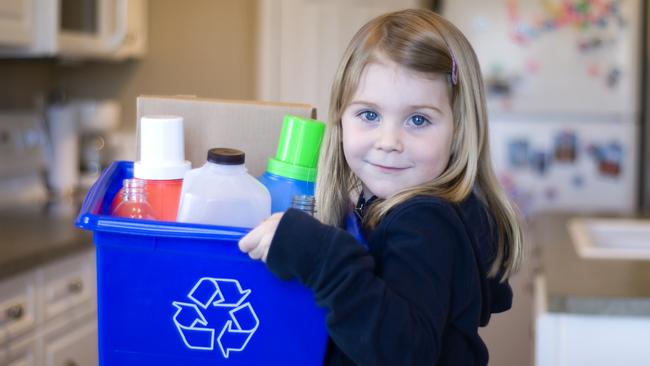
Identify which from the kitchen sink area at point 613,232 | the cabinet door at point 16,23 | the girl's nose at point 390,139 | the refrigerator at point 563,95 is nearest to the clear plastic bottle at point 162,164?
the girl's nose at point 390,139

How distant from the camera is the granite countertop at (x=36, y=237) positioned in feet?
6.36

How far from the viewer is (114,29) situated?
9.37 ft

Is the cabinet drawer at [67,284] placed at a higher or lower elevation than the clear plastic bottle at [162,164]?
lower

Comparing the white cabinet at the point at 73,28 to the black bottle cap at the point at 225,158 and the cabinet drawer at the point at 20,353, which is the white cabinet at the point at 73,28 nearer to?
the cabinet drawer at the point at 20,353

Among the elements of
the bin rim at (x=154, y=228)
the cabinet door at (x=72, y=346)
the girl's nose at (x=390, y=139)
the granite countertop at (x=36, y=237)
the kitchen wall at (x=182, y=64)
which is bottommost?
the cabinet door at (x=72, y=346)

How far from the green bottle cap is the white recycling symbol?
20cm

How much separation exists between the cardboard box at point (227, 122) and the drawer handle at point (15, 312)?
39.0 inches

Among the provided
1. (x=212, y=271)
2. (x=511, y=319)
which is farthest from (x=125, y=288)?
(x=511, y=319)

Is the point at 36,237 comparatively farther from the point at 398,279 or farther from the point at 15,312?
the point at 398,279

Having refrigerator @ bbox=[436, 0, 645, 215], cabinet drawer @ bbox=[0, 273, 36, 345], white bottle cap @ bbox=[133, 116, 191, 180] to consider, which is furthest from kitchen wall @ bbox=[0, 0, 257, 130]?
white bottle cap @ bbox=[133, 116, 191, 180]

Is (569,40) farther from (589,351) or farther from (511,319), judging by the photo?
(589,351)

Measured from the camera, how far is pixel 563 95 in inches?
147

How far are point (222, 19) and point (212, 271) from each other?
104 inches

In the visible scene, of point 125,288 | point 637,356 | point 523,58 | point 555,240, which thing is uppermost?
point 523,58
